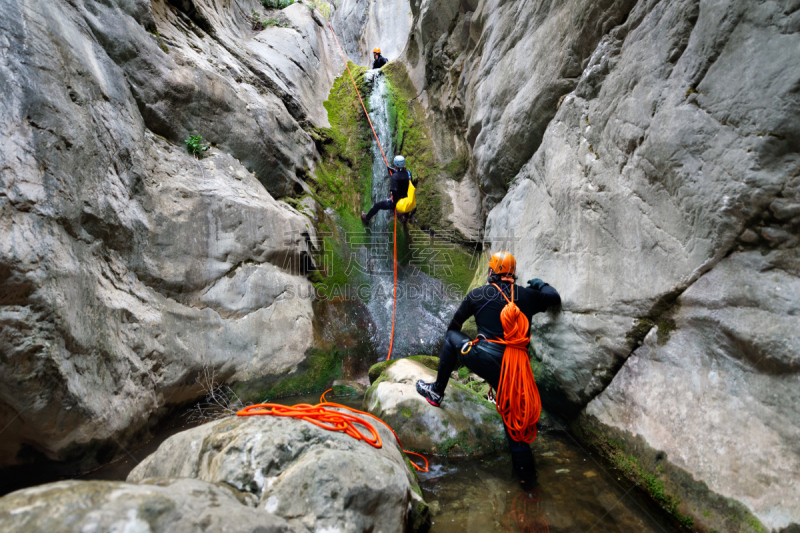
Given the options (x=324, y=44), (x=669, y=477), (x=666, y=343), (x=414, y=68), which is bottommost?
(x=669, y=477)

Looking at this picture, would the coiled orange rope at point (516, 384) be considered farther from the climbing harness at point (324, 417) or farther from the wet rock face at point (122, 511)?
the wet rock face at point (122, 511)

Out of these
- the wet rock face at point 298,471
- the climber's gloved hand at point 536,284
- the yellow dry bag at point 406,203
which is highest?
the yellow dry bag at point 406,203

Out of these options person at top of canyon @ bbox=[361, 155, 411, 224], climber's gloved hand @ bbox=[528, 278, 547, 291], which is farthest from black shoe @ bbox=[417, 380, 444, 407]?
person at top of canyon @ bbox=[361, 155, 411, 224]

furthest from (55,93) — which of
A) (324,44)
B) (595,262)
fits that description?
(324,44)

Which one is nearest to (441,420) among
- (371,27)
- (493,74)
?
(493,74)

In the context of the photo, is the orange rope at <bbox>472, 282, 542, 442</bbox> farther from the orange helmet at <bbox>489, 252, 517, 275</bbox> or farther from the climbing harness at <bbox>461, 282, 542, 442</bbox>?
the orange helmet at <bbox>489, 252, 517, 275</bbox>

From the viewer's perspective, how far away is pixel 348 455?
1.93 metres

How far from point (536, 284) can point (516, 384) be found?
1.12 m

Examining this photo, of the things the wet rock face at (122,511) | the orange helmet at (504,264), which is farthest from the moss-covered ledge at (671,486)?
the wet rock face at (122,511)

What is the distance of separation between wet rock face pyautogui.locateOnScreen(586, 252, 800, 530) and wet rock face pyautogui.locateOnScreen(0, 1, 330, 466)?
3960 millimetres

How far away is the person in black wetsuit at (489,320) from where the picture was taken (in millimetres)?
3221

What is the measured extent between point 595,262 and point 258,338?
3.86 metres

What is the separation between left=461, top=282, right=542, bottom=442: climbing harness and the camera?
2.94 metres

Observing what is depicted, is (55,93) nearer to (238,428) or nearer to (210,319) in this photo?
(210,319)
